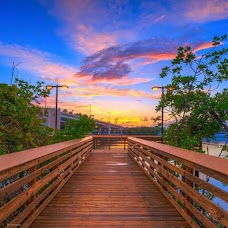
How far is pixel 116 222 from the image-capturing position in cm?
395

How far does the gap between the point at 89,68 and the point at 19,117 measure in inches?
520

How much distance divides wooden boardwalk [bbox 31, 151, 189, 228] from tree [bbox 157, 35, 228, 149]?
169 cm

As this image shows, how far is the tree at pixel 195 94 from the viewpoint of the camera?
7047 millimetres

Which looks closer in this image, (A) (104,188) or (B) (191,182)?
(B) (191,182)

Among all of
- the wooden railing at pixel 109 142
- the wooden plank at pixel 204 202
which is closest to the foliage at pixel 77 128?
the wooden railing at pixel 109 142

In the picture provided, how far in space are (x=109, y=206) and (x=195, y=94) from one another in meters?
3.90

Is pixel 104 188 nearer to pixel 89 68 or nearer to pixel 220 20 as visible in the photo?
pixel 220 20

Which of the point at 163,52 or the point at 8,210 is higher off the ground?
the point at 163,52

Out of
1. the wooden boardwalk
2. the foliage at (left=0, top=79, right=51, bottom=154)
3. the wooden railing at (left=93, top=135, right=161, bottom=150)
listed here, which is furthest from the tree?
the wooden railing at (left=93, top=135, right=161, bottom=150)

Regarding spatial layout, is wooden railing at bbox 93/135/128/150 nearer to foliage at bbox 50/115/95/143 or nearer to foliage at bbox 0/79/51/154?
foliage at bbox 50/115/95/143

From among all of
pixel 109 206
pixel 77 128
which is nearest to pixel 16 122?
pixel 109 206

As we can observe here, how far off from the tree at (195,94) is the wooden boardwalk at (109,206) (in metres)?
1.69

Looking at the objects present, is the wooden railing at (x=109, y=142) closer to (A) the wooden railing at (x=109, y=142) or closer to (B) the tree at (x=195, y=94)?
(A) the wooden railing at (x=109, y=142)

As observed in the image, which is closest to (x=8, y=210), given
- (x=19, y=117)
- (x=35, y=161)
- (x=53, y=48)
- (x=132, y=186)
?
→ (x=35, y=161)
